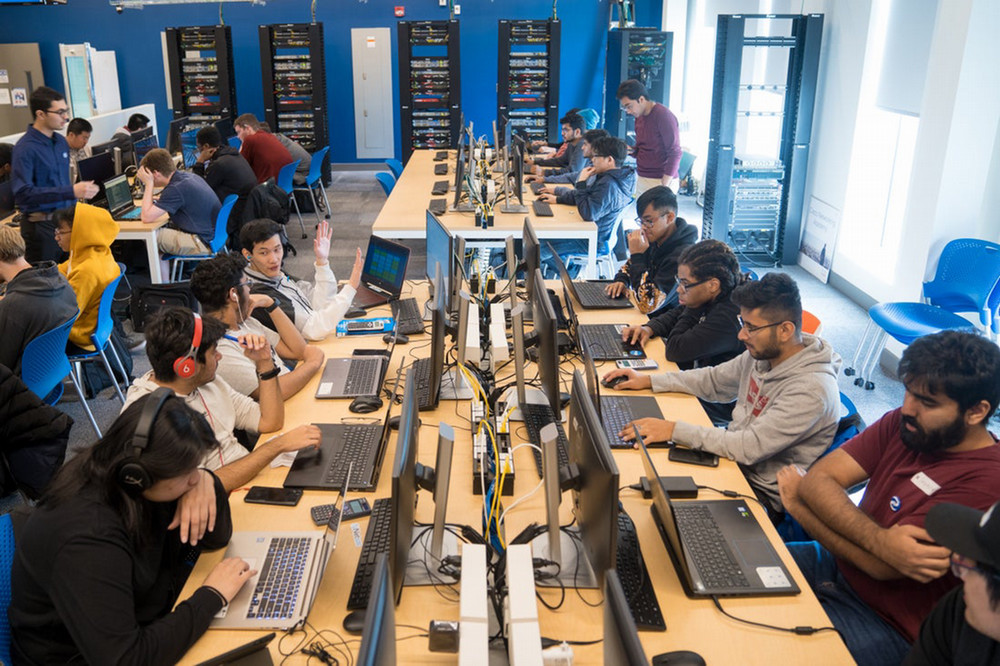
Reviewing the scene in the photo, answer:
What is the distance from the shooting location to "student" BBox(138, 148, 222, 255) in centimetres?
577

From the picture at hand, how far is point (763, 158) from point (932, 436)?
538 cm

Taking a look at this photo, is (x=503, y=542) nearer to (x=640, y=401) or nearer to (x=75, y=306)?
(x=640, y=401)

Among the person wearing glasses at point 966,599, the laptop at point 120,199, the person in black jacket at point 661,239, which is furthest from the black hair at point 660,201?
the laptop at point 120,199

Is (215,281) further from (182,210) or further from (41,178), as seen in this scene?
(41,178)

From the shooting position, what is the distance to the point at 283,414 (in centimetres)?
283

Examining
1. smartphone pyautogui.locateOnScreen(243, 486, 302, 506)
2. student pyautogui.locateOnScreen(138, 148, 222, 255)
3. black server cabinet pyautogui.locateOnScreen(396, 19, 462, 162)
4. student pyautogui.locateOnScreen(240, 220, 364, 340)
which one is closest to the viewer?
smartphone pyautogui.locateOnScreen(243, 486, 302, 506)

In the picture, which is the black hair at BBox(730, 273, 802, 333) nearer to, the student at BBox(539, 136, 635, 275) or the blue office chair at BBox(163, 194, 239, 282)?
the student at BBox(539, 136, 635, 275)

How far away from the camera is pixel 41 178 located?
18.6 ft

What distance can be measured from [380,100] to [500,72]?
85.3 inches

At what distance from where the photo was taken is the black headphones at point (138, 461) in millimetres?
1706

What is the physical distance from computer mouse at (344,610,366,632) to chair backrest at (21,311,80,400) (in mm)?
2274

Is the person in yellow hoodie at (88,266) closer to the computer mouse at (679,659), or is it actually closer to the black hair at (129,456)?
the black hair at (129,456)

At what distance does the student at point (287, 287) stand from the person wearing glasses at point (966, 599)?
2.64 m

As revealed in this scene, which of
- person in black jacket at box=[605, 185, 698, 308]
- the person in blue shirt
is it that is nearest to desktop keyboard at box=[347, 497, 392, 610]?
person in black jacket at box=[605, 185, 698, 308]
